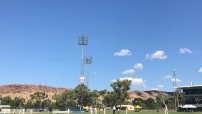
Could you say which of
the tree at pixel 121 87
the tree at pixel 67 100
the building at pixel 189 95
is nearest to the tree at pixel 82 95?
the tree at pixel 67 100

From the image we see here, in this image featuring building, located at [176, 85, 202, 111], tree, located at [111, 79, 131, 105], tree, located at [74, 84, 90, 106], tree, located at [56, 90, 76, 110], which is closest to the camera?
tree, located at [111, 79, 131, 105]

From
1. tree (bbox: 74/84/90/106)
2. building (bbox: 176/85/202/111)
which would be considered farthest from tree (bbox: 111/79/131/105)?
building (bbox: 176/85/202/111)

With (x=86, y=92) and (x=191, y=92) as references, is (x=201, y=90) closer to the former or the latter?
(x=191, y=92)

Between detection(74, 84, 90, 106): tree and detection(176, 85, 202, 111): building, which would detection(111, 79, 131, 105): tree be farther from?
detection(176, 85, 202, 111): building

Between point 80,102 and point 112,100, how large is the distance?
20197mm

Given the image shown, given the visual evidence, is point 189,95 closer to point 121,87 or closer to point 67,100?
point 121,87

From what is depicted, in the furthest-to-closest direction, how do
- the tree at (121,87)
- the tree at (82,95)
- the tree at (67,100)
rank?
1. the tree at (67,100)
2. the tree at (82,95)
3. the tree at (121,87)

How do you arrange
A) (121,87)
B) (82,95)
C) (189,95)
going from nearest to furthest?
(121,87), (82,95), (189,95)

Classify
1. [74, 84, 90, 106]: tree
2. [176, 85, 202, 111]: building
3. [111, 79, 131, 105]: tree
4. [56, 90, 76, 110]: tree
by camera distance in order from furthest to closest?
[176, 85, 202, 111]: building, [56, 90, 76, 110]: tree, [74, 84, 90, 106]: tree, [111, 79, 131, 105]: tree

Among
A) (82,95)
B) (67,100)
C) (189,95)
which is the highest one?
(82,95)

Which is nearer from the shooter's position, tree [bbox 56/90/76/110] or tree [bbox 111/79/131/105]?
tree [bbox 111/79/131/105]

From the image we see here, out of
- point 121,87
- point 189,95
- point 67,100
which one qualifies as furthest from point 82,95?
point 189,95

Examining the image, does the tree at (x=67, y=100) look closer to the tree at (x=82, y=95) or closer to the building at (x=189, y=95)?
the tree at (x=82, y=95)

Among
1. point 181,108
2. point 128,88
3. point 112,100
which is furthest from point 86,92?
point 181,108
